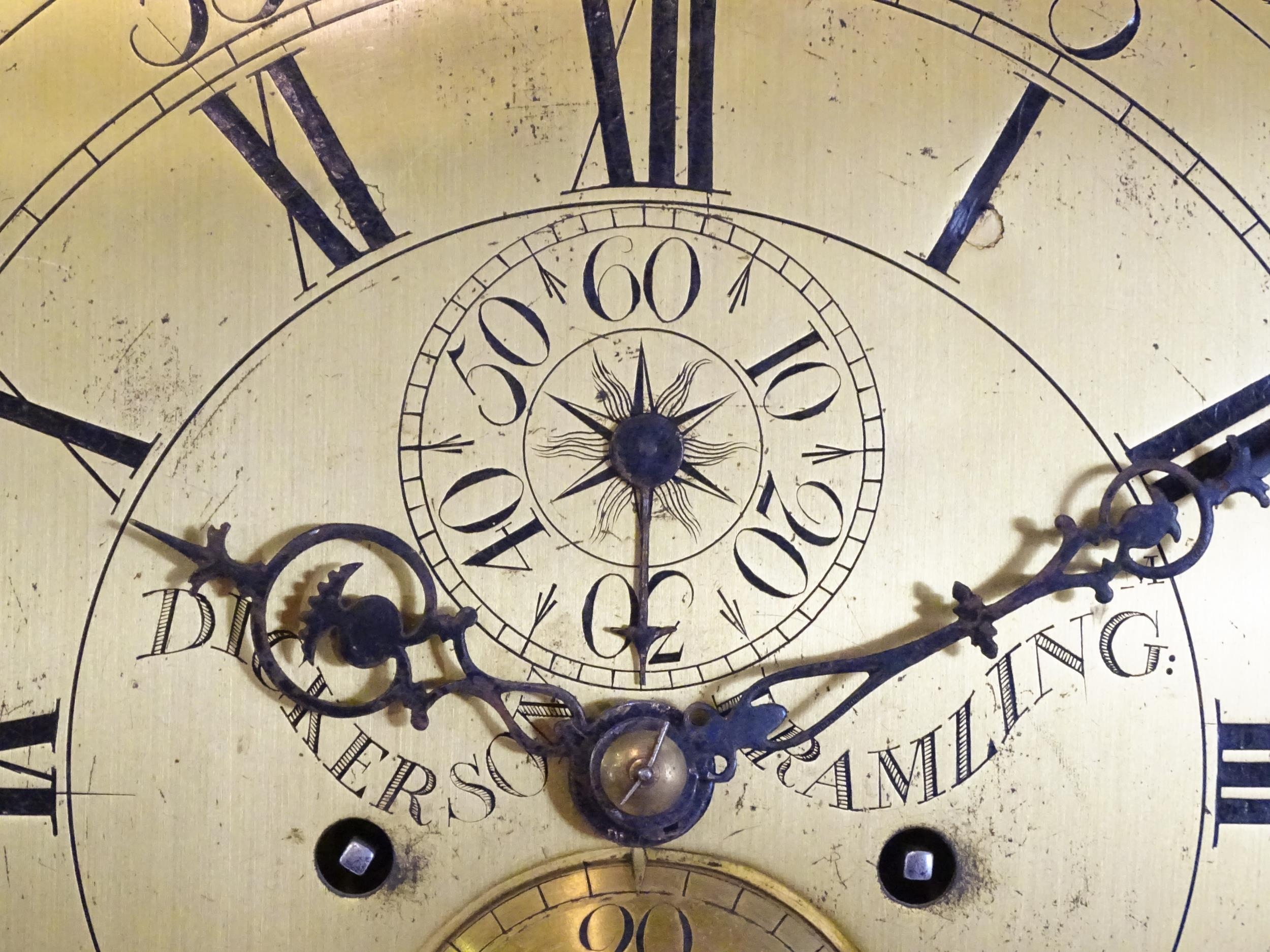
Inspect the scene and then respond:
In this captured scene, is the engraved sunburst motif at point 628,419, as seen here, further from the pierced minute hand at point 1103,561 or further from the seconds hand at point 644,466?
the pierced minute hand at point 1103,561

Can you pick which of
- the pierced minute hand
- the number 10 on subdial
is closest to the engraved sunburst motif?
the number 10 on subdial

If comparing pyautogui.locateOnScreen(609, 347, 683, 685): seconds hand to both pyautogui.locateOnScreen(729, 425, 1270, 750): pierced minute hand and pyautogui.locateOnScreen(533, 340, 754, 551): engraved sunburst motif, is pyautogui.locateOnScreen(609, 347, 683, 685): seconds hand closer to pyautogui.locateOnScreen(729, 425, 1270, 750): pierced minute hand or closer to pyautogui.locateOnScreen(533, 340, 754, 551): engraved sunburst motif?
pyautogui.locateOnScreen(533, 340, 754, 551): engraved sunburst motif

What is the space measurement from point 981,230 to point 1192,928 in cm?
73

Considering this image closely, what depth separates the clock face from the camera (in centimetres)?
117

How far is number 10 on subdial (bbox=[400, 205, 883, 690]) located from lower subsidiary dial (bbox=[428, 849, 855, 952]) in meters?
0.19

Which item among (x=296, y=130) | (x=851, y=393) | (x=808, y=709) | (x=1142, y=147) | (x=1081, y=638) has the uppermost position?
(x=1142, y=147)

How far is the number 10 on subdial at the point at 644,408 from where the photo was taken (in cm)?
117

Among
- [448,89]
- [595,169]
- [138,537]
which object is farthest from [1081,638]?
[138,537]

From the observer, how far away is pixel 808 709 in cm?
117

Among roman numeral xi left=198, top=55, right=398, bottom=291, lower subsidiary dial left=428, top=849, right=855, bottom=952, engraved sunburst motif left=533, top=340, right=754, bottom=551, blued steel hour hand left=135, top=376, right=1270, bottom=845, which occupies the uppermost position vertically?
roman numeral xi left=198, top=55, right=398, bottom=291

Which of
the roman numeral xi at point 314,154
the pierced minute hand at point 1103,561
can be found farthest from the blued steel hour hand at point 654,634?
the roman numeral xi at point 314,154

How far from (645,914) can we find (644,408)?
50cm

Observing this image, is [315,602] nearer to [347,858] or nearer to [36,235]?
[347,858]

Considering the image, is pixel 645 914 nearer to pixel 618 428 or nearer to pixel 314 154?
pixel 618 428
